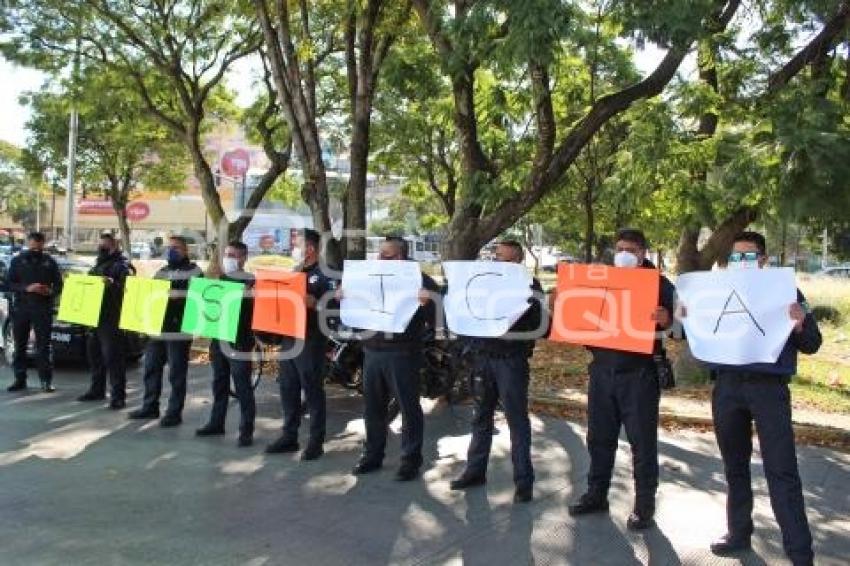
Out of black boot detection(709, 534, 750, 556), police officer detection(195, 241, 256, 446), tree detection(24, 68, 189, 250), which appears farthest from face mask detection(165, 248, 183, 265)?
tree detection(24, 68, 189, 250)

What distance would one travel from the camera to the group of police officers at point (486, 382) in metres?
4.82

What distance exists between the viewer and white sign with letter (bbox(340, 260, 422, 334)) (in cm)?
680

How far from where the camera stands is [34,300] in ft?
31.6

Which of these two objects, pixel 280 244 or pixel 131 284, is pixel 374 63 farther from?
pixel 280 244

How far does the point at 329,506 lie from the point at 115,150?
2861 centimetres

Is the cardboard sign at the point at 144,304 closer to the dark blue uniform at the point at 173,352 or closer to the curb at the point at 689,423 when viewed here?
the dark blue uniform at the point at 173,352

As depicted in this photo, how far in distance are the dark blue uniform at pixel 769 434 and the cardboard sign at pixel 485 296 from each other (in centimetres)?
166

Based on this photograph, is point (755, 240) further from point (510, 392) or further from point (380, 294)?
point (380, 294)

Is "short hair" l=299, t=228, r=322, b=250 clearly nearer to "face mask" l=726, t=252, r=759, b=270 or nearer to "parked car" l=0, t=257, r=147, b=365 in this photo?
"face mask" l=726, t=252, r=759, b=270

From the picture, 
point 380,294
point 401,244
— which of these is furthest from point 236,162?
point 380,294

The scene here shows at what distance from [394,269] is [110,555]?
317cm

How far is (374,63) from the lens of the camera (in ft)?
39.6

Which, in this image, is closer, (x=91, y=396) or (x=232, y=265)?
(x=232, y=265)

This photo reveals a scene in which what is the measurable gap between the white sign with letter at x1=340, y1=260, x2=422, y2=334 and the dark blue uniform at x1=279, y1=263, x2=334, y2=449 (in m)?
0.28
